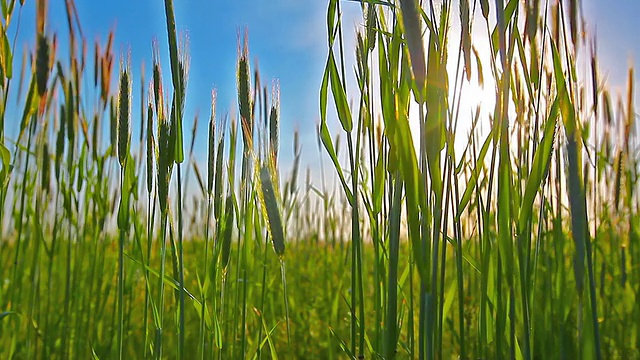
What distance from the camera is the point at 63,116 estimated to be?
4.04 ft

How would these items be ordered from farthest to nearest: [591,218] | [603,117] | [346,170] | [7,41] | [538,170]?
1. [603,117]
2. [346,170]
3. [591,218]
4. [7,41]
5. [538,170]

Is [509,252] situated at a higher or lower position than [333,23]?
lower

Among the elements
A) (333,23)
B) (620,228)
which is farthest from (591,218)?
(333,23)

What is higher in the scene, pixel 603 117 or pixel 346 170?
pixel 603 117

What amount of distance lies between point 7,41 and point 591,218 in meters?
A: 1.20

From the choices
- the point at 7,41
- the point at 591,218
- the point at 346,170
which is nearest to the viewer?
the point at 7,41

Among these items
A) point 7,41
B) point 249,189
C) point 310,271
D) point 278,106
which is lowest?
point 310,271

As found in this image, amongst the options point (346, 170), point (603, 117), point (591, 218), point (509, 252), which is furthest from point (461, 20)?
point (603, 117)

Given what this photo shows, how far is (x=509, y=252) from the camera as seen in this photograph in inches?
24.3

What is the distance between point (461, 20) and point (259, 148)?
1.12 feet

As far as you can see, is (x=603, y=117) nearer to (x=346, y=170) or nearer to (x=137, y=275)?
(x=346, y=170)

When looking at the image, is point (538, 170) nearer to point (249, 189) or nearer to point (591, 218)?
point (249, 189)

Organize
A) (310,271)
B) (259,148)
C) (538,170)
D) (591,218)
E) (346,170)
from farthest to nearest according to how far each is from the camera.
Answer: (310,271) < (346,170) < (591,218) < (259,148) < (538,170)

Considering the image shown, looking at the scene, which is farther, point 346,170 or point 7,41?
point 346,170
